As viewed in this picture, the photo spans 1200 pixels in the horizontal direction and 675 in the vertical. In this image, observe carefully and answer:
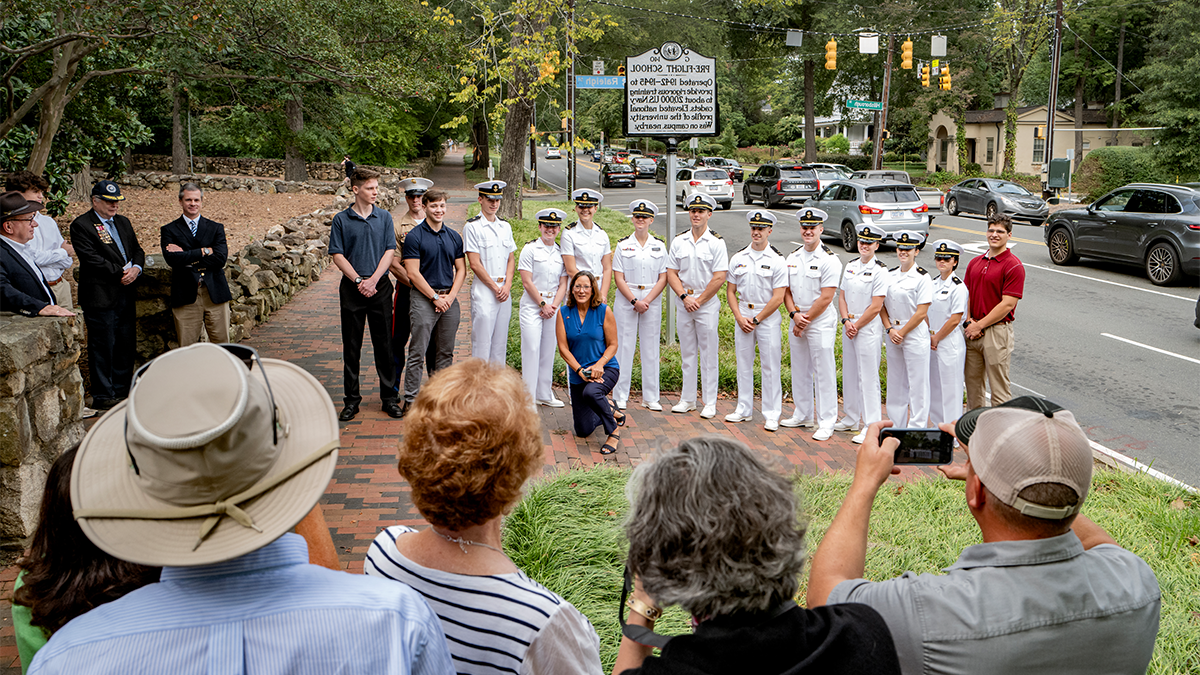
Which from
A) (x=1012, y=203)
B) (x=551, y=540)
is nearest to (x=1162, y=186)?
(x=1012, y=203)

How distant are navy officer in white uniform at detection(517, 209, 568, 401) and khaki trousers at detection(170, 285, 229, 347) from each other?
2884 mm

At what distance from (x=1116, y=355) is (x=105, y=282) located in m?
10.8

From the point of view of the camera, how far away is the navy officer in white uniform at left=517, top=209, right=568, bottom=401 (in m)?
7.85

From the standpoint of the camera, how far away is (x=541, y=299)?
791 centimetres

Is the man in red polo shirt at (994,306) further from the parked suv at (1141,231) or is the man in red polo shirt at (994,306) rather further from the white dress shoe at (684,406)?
the parked suv at (1141,231)

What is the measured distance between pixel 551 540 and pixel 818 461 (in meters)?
2.84

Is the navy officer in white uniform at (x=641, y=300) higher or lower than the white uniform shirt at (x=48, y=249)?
lower

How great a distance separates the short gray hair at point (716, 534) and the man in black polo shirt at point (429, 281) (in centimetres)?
569

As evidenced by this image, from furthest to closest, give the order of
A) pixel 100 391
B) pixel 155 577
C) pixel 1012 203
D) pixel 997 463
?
pixel 1012 203 < pixel 100 391 < pixel 997 463 < pixel 155 577

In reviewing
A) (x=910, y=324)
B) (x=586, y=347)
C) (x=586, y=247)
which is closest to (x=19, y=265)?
(x=586, y=347)

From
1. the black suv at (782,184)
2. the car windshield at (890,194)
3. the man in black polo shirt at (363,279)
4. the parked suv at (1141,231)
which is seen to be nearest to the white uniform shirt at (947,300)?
the man in black polo shirt at (363,279)

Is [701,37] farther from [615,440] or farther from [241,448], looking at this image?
[241,448]

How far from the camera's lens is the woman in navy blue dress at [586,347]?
6969 millimetres

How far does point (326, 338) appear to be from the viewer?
405 inches
